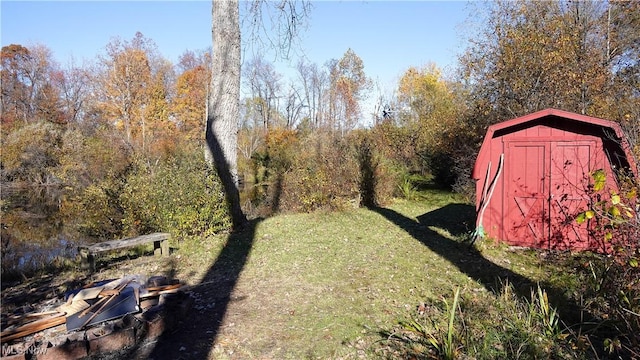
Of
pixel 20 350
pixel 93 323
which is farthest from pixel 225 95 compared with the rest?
pixel 20 350

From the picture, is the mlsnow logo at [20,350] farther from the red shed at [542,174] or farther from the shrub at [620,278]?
the red shed at [542,174]

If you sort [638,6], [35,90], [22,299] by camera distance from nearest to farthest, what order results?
[22,299], [638,6], [35,90]

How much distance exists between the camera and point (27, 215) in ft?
55.6

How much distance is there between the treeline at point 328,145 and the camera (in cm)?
923

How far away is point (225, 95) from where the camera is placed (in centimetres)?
958

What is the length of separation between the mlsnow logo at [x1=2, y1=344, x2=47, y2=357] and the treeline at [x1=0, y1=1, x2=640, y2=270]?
4988mm

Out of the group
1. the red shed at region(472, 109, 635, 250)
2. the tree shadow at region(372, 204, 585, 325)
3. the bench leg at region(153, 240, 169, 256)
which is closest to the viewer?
the tree shadow at region(372, 204, 585, 325)

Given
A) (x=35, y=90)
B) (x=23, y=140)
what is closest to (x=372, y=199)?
(x=23, y=140)

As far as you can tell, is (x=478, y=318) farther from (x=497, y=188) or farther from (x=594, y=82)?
(x=594, y=82)

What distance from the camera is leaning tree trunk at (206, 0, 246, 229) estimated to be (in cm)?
941

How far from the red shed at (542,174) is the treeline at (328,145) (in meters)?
0.73

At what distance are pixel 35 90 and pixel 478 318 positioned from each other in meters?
46.6

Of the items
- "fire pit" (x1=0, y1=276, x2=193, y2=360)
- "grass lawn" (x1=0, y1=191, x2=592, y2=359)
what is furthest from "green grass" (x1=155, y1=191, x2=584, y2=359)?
"fire pit" (x1=0, y1=276, x2=193, y2=360)

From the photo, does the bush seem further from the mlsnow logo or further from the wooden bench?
the mlsnow logo
